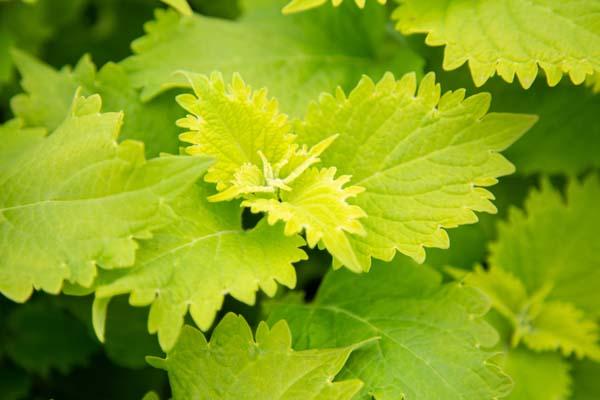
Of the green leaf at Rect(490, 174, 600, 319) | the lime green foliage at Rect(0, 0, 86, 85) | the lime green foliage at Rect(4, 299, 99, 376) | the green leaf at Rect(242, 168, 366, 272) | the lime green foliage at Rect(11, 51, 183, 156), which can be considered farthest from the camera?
the lime green foliage at Rect(0, 0, 86, 85)

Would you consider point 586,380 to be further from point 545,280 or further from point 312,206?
point 312,206

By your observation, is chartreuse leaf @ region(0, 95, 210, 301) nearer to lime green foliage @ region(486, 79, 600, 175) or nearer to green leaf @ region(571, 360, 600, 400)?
lime green foliage @ region(486, 79, 600, 175)

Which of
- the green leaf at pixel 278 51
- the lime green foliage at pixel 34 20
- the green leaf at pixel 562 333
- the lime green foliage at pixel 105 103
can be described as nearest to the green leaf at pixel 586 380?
the green leaf at pixel 562 333

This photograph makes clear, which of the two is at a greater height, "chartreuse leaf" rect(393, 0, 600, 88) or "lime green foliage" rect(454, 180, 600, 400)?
"chartreuse leaf" rect(393, 0, 600, 88)

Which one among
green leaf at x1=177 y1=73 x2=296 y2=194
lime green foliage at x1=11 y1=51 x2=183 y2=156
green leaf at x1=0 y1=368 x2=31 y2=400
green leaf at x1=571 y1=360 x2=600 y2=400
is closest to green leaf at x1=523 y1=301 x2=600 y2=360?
green leaf at x1=571 y1=360 x2=600 y2=400

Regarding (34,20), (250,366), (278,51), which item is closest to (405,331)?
(250,366)

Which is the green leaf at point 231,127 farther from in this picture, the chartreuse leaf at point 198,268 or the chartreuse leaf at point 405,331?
the chartreuse leaf at point 405,331

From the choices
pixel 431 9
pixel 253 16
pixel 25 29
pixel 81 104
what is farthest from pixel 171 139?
pixel 25 29
